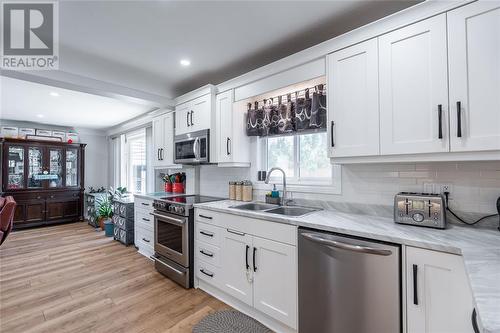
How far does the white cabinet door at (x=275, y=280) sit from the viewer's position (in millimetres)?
1800

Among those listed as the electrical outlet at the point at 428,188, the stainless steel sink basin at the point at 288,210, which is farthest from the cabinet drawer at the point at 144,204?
the electrical outlet at the point at 428,188

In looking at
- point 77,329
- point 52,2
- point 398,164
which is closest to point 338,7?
point 398,164

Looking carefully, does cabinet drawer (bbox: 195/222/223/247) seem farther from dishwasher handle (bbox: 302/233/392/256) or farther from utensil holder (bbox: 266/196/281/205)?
dishwasher handle (bbox: 302/233/392/256)

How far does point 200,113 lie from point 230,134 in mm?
587

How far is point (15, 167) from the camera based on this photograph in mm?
5172

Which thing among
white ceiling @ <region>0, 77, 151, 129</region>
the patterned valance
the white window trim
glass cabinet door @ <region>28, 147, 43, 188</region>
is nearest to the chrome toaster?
the white window trim

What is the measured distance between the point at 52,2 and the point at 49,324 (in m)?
2.59

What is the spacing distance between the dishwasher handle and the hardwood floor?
1.29 m

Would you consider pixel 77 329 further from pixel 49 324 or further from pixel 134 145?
pixel 134 145

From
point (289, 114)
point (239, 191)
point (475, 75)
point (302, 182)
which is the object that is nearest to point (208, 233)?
point (239, 191)

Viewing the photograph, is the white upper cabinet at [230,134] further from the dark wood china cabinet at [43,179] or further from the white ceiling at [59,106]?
the dark wood china cabinet at [43,179]

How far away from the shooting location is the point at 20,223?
511 cm

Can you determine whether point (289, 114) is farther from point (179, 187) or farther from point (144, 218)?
point (144, 218)

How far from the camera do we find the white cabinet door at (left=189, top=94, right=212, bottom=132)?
117 inches
